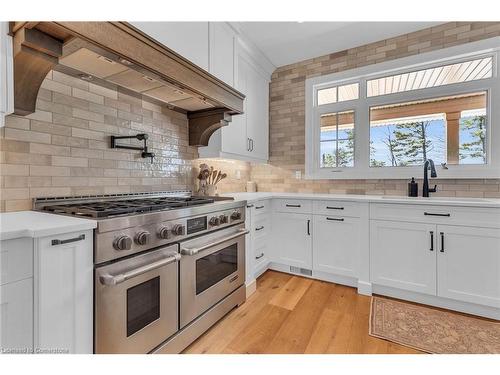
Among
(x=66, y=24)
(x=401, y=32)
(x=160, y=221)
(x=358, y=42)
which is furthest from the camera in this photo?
(x=358, y=42)

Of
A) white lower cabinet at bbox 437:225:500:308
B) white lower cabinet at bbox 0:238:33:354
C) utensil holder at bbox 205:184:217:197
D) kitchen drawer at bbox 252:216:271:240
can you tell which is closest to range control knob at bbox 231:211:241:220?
kitchen drawer at bbox 252:216:271:240

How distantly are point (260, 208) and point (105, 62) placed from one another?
1.87m

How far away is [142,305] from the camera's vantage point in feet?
4.44

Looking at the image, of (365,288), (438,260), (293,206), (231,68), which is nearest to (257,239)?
(293,206)

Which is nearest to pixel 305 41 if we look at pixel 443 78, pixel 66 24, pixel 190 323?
pixel 443 78

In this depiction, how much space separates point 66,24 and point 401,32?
325cm

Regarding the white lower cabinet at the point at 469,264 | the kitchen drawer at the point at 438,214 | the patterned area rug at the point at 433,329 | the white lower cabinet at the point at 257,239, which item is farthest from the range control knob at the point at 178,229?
the white lower cabinet at the point at 469,264

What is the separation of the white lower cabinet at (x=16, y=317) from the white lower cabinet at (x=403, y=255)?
254 cm

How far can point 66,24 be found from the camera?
111cm

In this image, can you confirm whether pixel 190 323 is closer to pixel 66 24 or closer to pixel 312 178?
pixel 66 24

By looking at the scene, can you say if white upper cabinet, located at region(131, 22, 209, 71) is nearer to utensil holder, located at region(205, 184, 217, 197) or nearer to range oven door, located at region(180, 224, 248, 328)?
utensil holder, located at region(205, 184, 217, 197)

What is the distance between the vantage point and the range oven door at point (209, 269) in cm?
162

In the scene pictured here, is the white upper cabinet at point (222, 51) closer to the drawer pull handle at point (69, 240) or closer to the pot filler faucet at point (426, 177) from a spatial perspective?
the drawer pull handle at point (69, 240)

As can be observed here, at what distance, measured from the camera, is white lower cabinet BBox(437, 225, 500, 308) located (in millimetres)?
2018
